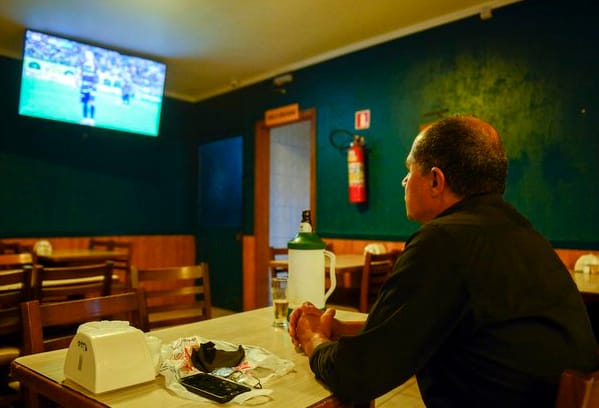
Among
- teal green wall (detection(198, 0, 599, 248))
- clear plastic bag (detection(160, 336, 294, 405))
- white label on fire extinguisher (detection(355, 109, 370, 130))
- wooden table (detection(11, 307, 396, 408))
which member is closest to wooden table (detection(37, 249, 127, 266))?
teal green wall (detection(198, 0, 599, 248))

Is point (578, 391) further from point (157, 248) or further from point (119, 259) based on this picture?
point (157, 248)

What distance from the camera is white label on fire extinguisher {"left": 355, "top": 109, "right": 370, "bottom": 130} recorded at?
4086 mm

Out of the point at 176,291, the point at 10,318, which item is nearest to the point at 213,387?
the point at 176,291

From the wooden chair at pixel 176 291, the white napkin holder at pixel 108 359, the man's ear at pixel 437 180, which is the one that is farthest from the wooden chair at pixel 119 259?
the man's ear at pixel 437 180

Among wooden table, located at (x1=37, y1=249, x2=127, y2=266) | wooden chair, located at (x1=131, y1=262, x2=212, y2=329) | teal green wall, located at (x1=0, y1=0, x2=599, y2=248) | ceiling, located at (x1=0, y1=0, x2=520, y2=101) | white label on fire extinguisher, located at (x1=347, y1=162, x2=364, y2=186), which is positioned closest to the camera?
wooden chair, located at (x1=131, y1=262, x2=212, y2=329)

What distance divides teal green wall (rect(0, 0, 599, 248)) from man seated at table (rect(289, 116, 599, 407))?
2.46 metres

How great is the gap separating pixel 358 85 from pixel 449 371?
3628 millimetres

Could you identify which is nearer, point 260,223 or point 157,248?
point 260,223

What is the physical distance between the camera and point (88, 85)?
4.16 metres

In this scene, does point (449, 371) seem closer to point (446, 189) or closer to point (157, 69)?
point (446, 189)

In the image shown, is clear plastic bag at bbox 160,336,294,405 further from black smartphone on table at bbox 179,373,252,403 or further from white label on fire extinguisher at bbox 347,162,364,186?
white label on fire extinguisher at bbox 347,162,364,186

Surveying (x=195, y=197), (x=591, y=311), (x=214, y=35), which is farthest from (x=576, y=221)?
(x=195, y=197)

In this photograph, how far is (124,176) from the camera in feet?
17.3

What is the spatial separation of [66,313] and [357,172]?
2977 mm
